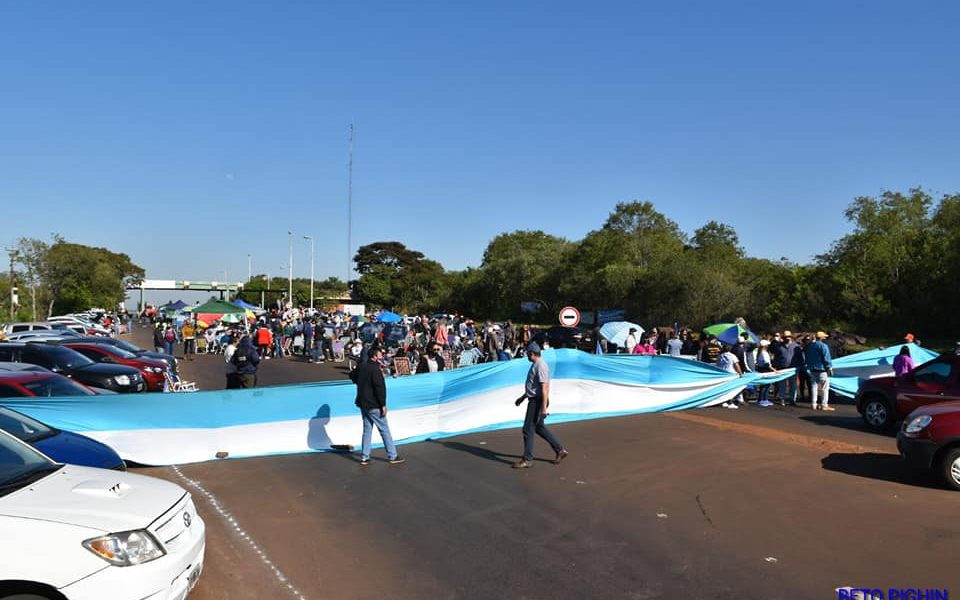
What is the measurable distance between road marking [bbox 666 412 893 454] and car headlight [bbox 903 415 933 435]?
1925mm

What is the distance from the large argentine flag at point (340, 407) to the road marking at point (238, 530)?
67 centimetres

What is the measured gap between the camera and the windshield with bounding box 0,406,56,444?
6.89 metres

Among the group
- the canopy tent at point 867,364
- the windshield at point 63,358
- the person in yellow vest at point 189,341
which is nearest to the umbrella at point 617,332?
the canopy tent at point 867,364

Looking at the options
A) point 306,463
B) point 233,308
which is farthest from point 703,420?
point 233,308

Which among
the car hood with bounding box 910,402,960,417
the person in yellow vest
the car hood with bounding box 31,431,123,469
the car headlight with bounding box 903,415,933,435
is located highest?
the car hood with bounding box 910,402,960,417

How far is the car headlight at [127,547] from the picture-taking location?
12.9 ft

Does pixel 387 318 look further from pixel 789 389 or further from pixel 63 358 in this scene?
pixel 789 389

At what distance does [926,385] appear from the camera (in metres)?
11.4

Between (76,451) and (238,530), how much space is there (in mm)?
2157

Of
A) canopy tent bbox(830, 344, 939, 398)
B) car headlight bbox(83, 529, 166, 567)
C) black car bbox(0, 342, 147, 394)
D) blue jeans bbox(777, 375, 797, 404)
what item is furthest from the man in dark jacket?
canopy tent bbox(830, 344, 939, 398)

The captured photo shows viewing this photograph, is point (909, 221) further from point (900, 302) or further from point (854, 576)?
point (854, 576)

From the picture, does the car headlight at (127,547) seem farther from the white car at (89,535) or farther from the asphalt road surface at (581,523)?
the asphalt road surface at (581,523)

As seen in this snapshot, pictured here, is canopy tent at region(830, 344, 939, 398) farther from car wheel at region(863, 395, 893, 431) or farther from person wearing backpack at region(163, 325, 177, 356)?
person wearing backpack at region(163, 325, 177, 356)

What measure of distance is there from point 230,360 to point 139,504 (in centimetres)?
934
